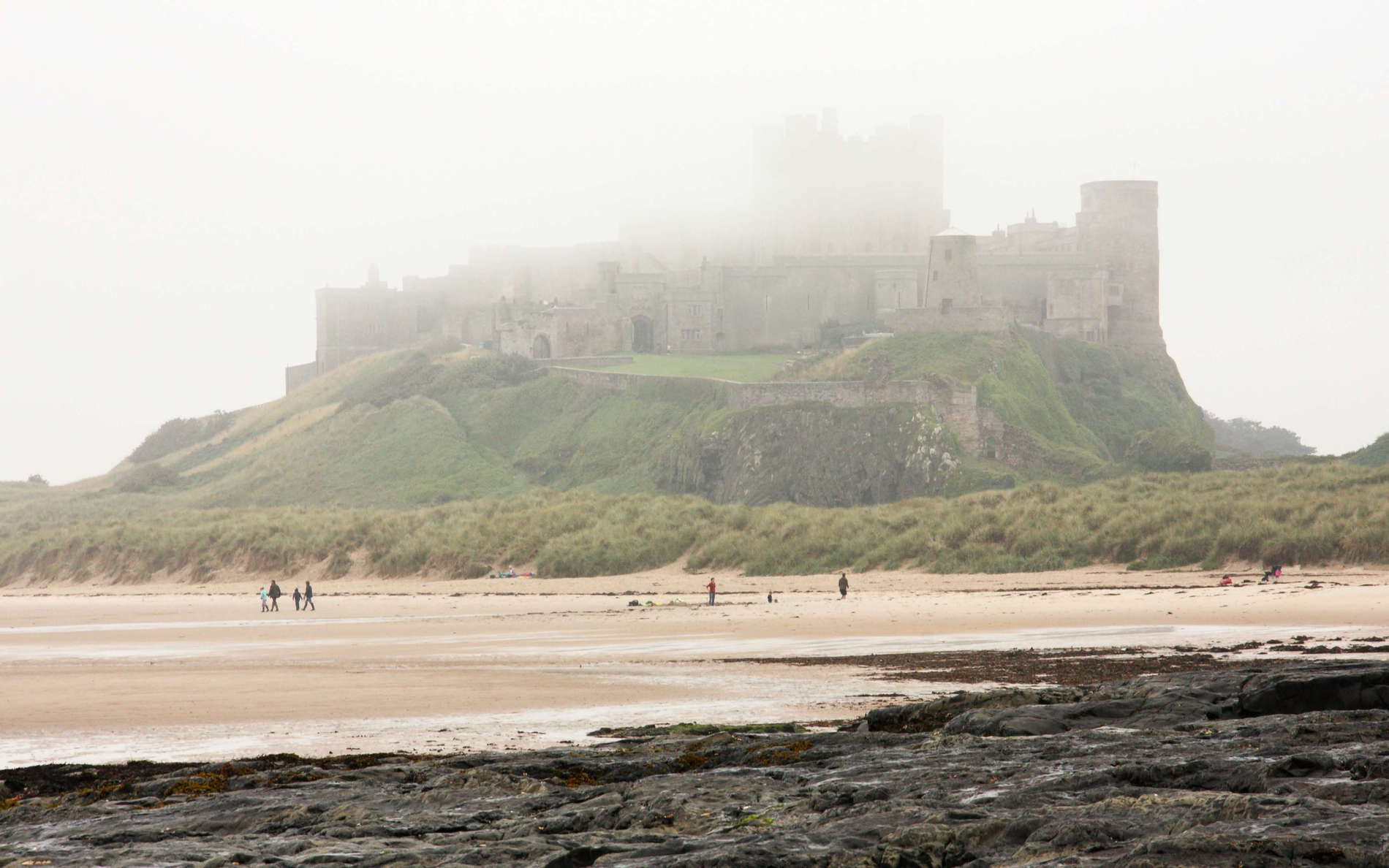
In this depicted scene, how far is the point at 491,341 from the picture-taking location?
249ft

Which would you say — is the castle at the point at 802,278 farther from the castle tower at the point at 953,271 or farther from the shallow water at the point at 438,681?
the shallow water at the point at 438,681

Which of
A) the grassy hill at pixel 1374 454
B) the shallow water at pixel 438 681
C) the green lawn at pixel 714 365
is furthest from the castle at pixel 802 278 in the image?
the shallow water at pixel 438 681

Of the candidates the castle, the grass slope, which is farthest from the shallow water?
the castle

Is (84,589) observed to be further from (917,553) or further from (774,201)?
(774,201)

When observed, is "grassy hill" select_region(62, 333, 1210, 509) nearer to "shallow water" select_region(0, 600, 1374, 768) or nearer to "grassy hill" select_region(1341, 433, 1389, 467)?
"grassy hill" select_region(1341, 433, 1389, 467)

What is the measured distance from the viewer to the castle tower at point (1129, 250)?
6856cm

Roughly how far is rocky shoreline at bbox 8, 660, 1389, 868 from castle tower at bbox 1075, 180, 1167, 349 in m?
61.7

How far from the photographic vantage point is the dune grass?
25.9 metres

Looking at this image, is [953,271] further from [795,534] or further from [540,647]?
[540,647]

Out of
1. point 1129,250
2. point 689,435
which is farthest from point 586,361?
point 1129,250

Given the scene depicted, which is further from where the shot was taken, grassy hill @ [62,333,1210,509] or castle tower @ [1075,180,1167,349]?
castle tower @ [1075,180,1167,349]

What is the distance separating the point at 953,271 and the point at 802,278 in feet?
30.7

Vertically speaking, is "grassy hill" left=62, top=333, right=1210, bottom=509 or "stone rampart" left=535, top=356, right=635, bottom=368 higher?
"stone rampart" left=535, top=356, right=635, bottom=368

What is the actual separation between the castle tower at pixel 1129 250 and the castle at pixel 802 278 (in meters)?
0.08
